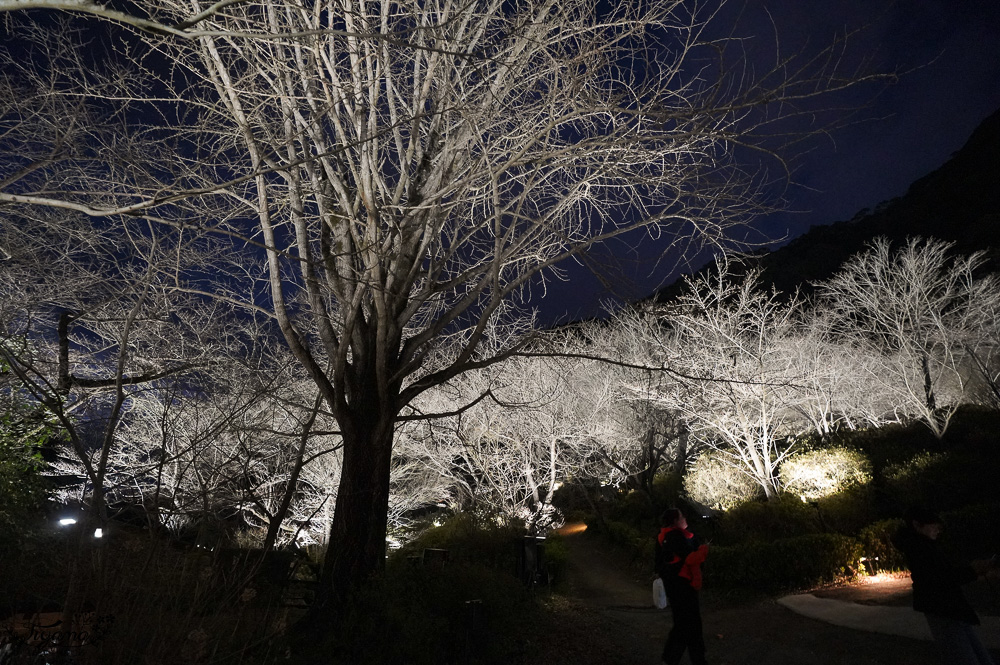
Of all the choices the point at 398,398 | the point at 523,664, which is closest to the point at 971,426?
the point at 523,664

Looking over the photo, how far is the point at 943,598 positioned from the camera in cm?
324

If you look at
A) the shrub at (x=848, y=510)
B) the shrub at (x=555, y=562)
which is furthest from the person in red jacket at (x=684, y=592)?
the shrub at (x=848, y=510)

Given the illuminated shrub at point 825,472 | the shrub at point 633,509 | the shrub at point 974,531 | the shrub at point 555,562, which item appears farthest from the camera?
the shrub at point 633,509

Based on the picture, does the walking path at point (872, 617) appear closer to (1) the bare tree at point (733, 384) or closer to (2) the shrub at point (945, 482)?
(2) the shrub at point (945, 482)

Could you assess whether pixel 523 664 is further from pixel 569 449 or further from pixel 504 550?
pixel 569 449

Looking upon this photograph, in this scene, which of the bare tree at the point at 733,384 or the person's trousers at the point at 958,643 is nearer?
the person's trousers at the point at 958,643

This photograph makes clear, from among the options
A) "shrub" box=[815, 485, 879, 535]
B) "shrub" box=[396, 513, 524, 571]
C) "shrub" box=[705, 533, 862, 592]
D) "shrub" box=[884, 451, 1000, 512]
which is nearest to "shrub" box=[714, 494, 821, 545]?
"shrub" box=[815, 485, 879, 535]

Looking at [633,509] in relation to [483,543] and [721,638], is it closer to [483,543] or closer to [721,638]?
[483,543]

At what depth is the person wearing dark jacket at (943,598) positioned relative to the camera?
3195 mm

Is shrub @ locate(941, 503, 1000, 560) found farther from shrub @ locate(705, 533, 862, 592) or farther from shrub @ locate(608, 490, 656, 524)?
Answer: shrub @ locate(608, 490, 656, 524)

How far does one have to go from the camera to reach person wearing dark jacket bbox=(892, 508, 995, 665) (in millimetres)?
3195

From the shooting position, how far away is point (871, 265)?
20.1m

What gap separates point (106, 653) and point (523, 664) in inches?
160

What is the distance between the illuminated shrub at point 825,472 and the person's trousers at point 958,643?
31.5 ft
